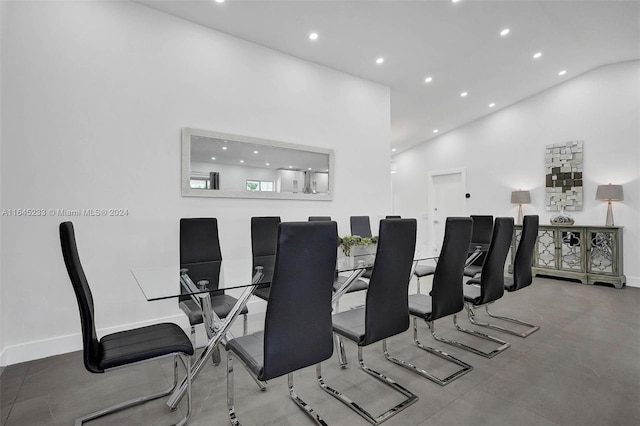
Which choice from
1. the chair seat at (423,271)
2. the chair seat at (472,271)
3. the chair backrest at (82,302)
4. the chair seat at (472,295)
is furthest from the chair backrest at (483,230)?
the chair backrest at (82,302)

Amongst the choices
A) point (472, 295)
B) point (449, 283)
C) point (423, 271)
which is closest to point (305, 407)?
point (449, 283)

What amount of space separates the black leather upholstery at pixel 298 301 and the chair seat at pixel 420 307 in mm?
914

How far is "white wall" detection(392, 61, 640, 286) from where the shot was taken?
199 inches

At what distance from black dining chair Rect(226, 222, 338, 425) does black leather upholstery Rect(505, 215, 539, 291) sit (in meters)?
2.20

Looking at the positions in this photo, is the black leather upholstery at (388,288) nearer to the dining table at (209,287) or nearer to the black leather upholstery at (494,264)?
the dining table at (209,287)

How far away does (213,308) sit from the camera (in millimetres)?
2305

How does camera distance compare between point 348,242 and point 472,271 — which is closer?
point 348,242

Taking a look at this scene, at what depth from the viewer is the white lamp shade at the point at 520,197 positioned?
236 inches

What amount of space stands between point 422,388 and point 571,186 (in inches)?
211

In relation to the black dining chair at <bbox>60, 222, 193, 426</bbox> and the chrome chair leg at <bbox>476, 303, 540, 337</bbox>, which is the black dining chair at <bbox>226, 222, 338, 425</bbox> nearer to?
the black dining chair at <bbox>60, 222, 193, 426</bbox>

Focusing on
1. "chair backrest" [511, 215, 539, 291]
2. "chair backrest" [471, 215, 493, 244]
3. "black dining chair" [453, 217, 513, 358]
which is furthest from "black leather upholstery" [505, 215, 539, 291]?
"chair backrest" [471, 215, 493, 244]

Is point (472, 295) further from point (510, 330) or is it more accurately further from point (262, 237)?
point (262, 237)

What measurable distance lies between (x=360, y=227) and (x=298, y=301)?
2.94 metres

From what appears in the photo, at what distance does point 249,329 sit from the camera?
3.12 m
